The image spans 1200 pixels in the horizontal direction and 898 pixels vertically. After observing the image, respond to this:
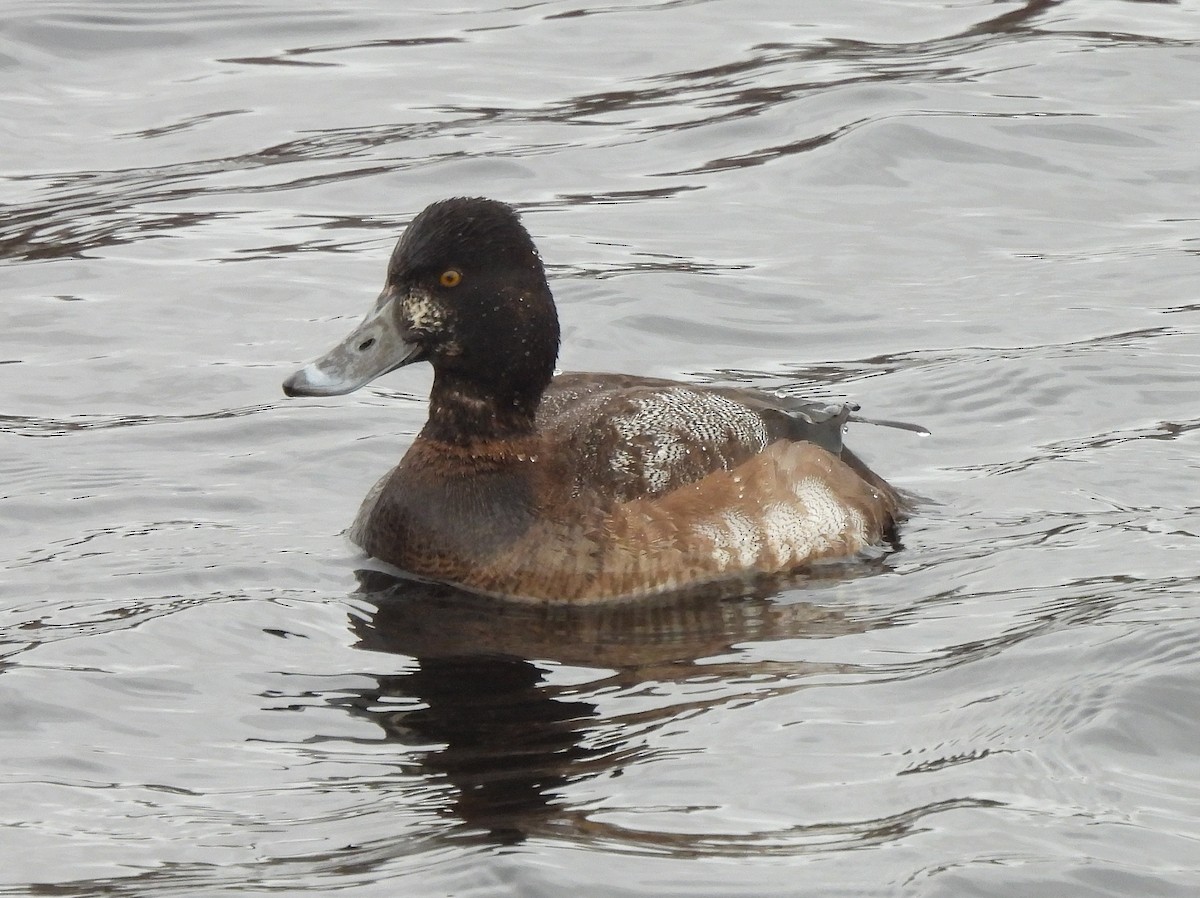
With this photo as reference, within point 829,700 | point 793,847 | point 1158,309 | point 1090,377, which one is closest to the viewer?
point 793,847

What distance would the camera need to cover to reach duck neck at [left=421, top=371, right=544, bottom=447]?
8.55 meters

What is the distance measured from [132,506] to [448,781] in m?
3.34

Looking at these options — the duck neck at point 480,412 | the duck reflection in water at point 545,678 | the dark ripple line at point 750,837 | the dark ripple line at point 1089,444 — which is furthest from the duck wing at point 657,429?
the dark ripple line at point 750,837

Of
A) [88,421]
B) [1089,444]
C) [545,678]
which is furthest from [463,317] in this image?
[1089,444]

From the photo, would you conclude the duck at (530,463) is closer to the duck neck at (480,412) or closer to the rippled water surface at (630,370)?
the duck neck at (480,412)

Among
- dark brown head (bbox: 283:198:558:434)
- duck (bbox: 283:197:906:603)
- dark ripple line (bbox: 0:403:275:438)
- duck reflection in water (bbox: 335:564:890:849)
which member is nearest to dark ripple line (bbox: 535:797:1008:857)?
duck reflection in water (bbox: 335:564:890:849)

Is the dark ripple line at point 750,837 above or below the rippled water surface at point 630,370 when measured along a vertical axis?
below

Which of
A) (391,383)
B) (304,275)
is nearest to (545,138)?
(304,275)

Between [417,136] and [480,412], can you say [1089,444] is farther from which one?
[417,136]

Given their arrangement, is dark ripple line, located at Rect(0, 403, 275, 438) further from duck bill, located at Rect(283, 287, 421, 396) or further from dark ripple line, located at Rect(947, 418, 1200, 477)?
dark ripple line, located at Rect(947, 418, 1200, 477)

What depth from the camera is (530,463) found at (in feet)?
27.8

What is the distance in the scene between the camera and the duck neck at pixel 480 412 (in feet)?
28.1

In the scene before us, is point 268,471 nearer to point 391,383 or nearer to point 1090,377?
point 391,383

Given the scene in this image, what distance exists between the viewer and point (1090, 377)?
10.8 metres
